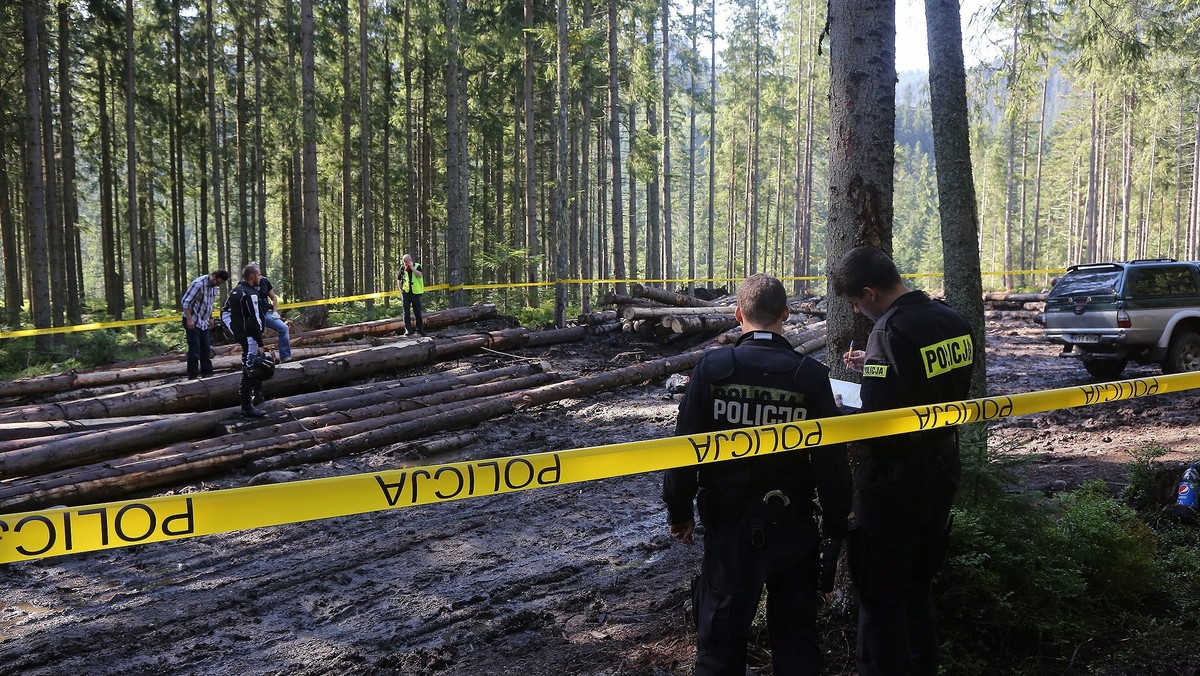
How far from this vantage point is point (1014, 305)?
2473cm

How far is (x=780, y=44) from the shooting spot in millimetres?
46281

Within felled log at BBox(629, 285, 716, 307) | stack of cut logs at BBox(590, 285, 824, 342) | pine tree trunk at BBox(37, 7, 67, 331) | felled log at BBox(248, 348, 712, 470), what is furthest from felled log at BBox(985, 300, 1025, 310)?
pine tree trunk at BBox(37, 7, 67, 331)

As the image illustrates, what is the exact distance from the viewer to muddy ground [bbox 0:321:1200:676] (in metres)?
4.37

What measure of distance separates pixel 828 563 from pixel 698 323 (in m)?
14.4

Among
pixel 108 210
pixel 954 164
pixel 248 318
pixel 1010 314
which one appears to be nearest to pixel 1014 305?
pixel 1010 314

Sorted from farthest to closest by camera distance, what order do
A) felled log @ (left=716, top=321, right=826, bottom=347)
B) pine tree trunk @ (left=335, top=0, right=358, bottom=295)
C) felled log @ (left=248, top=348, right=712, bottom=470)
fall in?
pine tree trunk @ (left=335, top=0, right=358, bottom=295) → felled log @ (left=716, top=321, right=826, bottom=347) → felled log @ (left=248, top=348, right=712, bottom=470)

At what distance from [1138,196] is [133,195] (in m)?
64.4

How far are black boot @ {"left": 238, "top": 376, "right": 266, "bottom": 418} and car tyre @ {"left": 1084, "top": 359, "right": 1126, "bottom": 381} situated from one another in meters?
13.5

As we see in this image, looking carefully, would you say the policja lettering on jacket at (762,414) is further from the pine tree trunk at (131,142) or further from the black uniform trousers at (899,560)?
the pine tree trunk at (131,142)

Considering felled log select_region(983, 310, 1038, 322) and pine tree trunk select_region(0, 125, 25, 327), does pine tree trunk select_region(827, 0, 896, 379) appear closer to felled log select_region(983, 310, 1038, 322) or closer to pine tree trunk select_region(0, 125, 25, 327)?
felled log select_region(983, 310, 1038, 322)

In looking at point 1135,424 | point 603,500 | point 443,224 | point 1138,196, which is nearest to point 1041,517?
point 603,500

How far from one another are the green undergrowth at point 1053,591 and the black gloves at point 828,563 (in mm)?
1257

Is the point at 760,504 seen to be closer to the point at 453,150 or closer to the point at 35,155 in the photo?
the point at 35,155

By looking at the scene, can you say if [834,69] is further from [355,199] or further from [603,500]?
[355,199]
